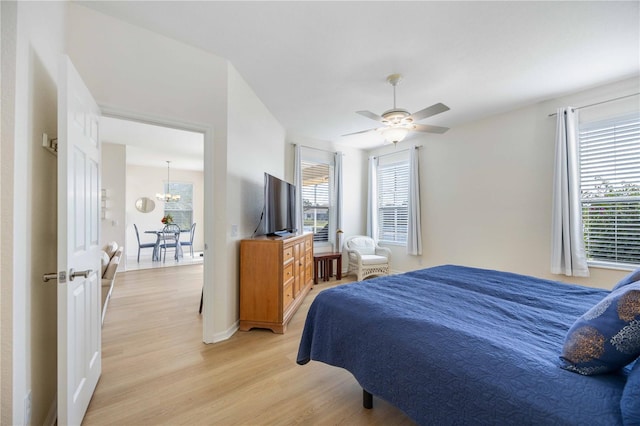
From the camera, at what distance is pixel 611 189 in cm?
287

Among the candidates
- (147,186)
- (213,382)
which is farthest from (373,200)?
(147,186)

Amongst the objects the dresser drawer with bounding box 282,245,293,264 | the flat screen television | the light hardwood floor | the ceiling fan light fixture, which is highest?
the ceiling fan light fixture

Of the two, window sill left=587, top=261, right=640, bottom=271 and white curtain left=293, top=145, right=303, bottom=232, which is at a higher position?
white curtain left=293, top=145, right=303, bottom=232

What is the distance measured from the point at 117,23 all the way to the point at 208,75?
726 mm

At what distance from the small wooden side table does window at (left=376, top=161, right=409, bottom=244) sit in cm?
119

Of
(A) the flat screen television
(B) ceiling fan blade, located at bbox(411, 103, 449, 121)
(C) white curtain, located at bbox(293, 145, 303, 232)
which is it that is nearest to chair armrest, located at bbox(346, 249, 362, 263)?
(C) white curtain, located at bbox(293, 145, 303, 232)

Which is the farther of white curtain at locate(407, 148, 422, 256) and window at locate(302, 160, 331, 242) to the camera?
window at locate(302, 160, 331, 242)

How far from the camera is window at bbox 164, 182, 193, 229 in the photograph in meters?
8.23

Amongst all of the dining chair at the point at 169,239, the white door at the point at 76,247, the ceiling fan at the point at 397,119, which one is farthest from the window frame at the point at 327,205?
the dining chair at the point at 169,239

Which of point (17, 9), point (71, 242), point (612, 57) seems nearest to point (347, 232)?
point (612, 57)

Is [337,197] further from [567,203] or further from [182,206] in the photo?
[182,206]

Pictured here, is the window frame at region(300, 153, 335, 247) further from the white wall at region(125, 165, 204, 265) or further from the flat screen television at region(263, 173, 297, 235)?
the white wall at region(125, 165, 204, 265)

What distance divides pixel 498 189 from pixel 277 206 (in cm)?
327

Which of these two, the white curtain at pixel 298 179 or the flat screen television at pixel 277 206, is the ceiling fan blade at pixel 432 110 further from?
the white curtain at pixel 298 179
